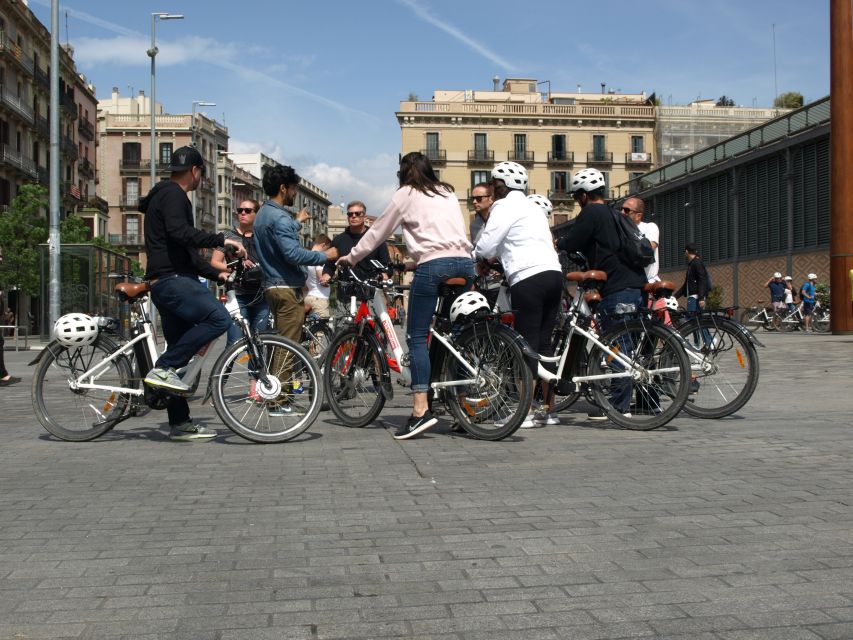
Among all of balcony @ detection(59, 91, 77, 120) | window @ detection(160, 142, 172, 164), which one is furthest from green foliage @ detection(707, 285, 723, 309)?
window @ detection(160, 142, 172, 164)

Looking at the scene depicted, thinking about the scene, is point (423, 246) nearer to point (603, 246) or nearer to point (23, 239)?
point (603, 246)

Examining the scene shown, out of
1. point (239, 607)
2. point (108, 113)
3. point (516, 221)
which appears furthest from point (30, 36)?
point (239, 607)

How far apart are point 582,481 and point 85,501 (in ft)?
7.91

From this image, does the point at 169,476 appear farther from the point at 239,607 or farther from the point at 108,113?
the point at 108,113

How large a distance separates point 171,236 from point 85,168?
69405mm

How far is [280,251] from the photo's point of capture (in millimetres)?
8211

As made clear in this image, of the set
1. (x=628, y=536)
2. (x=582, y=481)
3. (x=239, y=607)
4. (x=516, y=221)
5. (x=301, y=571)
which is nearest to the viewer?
(x=239, y=607)

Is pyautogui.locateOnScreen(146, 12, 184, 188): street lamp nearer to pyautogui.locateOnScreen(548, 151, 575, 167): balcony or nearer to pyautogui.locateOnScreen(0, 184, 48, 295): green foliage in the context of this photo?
pyautogui.locateOnScreen(0, 184, 48, 295): green foliage

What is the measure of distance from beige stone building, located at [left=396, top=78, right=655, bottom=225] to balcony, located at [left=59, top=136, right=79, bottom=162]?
86.8 feet

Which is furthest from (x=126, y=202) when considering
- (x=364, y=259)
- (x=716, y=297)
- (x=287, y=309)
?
(x=287, y=309)

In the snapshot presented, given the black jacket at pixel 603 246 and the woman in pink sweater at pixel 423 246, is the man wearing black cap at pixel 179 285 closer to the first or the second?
the woman in pink sweater at pixel 423 246

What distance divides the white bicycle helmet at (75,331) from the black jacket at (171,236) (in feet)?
1.65

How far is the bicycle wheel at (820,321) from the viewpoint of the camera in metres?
28.7

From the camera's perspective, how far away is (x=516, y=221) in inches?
299
